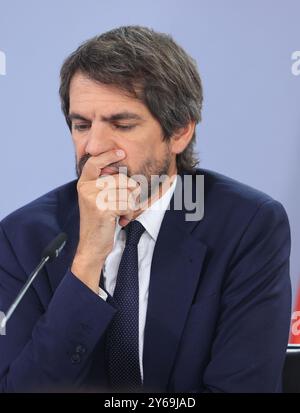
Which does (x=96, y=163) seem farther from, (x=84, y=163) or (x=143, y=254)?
(x=143, y=254)

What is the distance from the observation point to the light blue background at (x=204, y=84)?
66.3 inches

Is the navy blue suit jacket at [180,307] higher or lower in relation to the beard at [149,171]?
lower

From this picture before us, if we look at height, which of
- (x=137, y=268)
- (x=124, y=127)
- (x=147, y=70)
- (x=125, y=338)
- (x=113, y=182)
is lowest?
(x=125, y=338)

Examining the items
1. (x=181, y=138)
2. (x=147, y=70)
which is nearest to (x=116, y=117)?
(x=147, y=70)

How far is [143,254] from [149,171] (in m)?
Result: 0.18

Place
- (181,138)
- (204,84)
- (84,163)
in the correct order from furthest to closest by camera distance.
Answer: (204,84), (181,138), (84,163)

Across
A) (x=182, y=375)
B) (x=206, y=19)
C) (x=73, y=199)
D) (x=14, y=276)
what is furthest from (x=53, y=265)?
(x=206, y=19)

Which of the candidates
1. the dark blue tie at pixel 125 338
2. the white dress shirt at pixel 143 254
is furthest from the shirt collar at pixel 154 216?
the dark blue tie at pixel 125 338

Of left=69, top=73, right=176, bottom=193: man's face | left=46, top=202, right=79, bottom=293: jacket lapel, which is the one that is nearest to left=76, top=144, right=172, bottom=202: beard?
left=69, top=73, right=176, bottom=193: man's face

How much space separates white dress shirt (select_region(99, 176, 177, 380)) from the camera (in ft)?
4.75

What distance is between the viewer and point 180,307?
1423 millimetres

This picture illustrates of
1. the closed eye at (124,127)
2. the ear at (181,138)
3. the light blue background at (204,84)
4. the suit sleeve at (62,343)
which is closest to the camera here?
the suit sleeve at (62,343)

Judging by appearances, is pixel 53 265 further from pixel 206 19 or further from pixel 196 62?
pixel 206 19

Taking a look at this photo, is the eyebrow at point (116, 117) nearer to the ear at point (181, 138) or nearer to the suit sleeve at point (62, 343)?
the ear at point (181, 138)
